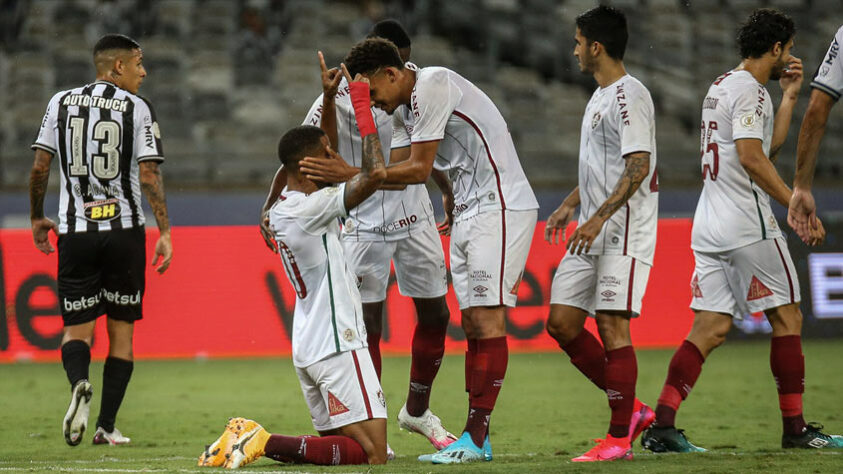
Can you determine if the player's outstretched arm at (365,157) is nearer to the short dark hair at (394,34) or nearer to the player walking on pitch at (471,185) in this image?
the player walking on pitch at (471,185)

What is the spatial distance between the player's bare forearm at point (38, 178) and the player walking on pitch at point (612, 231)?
3.01m

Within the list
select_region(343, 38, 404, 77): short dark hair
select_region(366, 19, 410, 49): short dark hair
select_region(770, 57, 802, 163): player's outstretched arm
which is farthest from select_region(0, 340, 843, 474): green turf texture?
select_region(366, 19, 410, 49): short dark hair

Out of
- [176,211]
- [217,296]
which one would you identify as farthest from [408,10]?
[217,296]

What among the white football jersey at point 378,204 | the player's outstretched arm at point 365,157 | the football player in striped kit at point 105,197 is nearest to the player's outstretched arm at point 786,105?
the white football jersey at point 378,204

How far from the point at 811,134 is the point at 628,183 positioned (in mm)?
899

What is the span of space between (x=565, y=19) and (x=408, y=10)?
7.96 ft

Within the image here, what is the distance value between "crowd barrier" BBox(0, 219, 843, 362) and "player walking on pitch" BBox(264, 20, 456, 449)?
4537 millimetres

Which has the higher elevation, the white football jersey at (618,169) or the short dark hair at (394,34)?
the short dark hair at (394,34)

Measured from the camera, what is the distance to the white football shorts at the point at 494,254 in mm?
5148

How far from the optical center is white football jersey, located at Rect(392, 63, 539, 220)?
5.15 m

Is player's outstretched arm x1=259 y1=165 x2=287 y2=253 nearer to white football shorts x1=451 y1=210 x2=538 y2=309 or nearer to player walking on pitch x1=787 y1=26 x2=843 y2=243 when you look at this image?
white football shorts x1=451 y1=210 x2=538 y2=309

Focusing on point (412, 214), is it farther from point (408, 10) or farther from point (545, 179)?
point (408, 10)

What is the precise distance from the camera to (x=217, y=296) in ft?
34.8

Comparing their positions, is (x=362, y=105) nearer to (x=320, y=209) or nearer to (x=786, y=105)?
(x=320, y=209)
